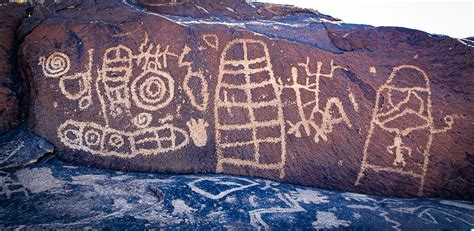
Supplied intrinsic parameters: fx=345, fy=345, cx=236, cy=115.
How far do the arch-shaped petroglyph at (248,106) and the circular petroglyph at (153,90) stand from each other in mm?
425

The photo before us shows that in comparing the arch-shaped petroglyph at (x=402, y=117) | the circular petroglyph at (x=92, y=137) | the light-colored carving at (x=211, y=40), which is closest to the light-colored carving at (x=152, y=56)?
the light-colored carving at (x=211, y=40)

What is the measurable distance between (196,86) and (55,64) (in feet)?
3.98

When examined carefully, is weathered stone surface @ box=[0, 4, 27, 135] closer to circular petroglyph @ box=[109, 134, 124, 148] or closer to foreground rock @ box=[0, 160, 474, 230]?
foreground rock @ box=[0, 160, 474, 230]

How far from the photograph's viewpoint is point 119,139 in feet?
9.39

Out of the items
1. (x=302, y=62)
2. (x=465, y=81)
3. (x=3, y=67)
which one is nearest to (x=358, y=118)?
(x=302, y=62)

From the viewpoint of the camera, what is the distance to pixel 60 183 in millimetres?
2352

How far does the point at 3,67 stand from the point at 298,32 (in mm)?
2609

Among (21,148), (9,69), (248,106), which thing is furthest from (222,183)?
(9,69)

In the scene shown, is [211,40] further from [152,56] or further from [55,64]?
[55,64]

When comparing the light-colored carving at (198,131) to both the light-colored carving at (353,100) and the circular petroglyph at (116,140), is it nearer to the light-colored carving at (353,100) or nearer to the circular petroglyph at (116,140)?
the circular petroglyph at (116,140)

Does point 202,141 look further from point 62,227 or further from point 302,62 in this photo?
point 62,227

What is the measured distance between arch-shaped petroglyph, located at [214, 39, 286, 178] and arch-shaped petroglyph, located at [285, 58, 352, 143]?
156 millimetres

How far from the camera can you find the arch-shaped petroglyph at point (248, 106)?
114 inches

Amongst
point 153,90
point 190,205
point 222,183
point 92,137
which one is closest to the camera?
point 190,205
